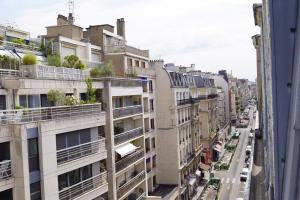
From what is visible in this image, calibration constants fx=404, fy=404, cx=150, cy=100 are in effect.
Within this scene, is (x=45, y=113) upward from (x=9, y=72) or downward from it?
downward

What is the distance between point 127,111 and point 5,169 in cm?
1654

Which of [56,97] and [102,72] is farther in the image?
[102,72]

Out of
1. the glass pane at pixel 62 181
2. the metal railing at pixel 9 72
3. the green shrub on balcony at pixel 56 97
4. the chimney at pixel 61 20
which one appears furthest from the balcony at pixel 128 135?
the chimney at pixel 61 20

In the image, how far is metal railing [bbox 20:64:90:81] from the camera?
21.7m

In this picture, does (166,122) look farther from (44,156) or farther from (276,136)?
(276,136)

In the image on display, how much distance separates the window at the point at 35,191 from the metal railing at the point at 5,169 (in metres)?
1.50

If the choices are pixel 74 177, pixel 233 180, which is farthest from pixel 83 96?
pixel 233 180

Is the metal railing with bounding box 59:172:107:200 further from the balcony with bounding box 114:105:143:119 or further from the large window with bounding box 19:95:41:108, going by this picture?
the balcony with bounding box 114:105:143:119

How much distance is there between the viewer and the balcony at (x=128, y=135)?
3028cm

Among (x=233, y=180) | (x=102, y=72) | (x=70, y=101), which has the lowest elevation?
(x=233, y=180)

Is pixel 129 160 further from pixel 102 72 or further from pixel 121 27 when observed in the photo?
pixel 121 27

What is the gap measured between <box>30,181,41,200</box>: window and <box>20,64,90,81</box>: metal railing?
19.7ft

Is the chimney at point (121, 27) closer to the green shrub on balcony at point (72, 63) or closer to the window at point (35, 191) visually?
the green shrub on balcony at point (72, 63)

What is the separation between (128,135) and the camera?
1303 inches
